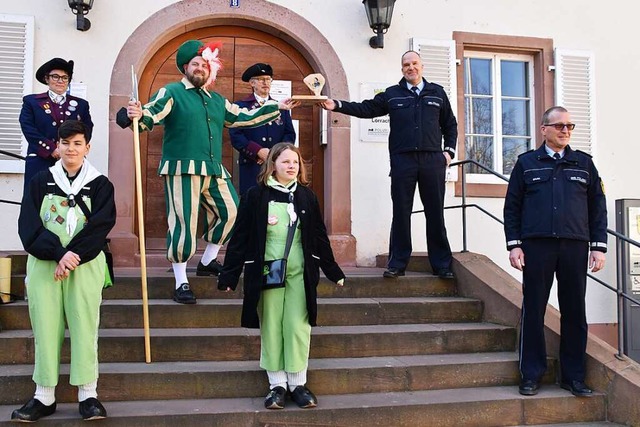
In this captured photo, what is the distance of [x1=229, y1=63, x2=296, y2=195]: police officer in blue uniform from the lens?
18.5 ft

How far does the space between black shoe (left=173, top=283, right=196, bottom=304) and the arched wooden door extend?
2156mm

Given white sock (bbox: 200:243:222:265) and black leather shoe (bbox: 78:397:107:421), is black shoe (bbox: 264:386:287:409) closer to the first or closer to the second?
black leather shoe (bbox: 78:397:107:421)

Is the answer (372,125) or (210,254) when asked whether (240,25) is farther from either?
(210,254)

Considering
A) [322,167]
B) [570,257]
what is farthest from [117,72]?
[570,257]

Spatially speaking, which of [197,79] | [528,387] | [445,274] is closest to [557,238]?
[528,387]

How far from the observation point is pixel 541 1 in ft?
25.1

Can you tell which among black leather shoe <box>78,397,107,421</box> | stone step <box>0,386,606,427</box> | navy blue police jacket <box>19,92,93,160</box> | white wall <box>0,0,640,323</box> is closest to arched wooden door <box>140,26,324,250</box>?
white wall <box>0,0,640,323</box>

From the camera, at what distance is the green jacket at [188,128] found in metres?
4.71

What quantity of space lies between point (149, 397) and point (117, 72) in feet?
12.6

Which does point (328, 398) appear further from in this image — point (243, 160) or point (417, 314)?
point (243, 160)

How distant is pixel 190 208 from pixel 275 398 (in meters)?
1.62

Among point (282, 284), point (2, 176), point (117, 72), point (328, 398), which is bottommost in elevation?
point (328, 398)

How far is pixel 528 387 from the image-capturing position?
168 inches

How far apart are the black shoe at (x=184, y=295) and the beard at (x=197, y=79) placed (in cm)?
155
